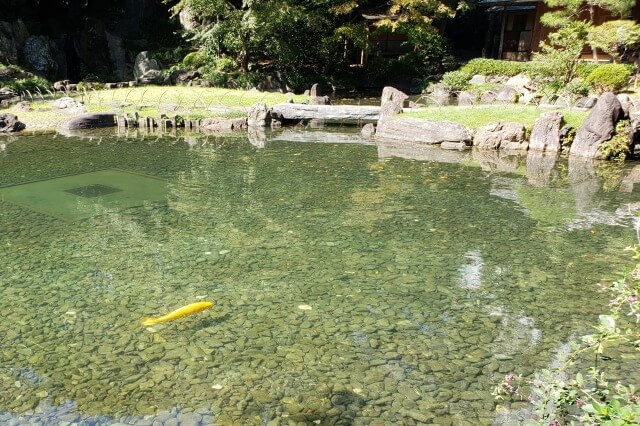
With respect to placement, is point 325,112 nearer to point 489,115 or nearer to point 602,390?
point 489,115

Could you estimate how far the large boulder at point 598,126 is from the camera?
47.2 ft

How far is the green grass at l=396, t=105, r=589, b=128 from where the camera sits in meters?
16.1

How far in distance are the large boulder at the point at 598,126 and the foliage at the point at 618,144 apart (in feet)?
0.36

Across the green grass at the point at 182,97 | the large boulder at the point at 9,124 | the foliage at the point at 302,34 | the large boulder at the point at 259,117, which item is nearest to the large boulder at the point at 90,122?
the large boulder at the point at 9,124

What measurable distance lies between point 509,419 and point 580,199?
7803mm

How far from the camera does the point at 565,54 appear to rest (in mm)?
21656

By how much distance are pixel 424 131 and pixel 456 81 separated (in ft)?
40.4

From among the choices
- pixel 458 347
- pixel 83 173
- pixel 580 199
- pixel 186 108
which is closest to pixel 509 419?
pixel 458 347

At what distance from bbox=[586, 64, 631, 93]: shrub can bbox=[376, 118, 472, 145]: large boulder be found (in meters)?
9.82

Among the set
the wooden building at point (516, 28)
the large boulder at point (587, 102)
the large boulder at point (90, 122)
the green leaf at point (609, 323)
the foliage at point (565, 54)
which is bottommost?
the large boulder at point (90, 122)

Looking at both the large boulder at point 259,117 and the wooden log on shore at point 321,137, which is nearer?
the wooden log on shore at point 321,137

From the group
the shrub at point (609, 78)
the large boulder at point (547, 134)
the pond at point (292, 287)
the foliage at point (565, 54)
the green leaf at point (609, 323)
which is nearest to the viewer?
the green leaf at point (609, 323)

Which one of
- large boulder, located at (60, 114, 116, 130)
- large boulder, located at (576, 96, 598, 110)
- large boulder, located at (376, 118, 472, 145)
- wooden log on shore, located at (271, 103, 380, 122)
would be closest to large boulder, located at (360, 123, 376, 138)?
large boulder, located at (376, 118, 472, 145)

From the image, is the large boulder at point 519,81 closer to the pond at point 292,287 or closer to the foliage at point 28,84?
the pond at point 292,287
